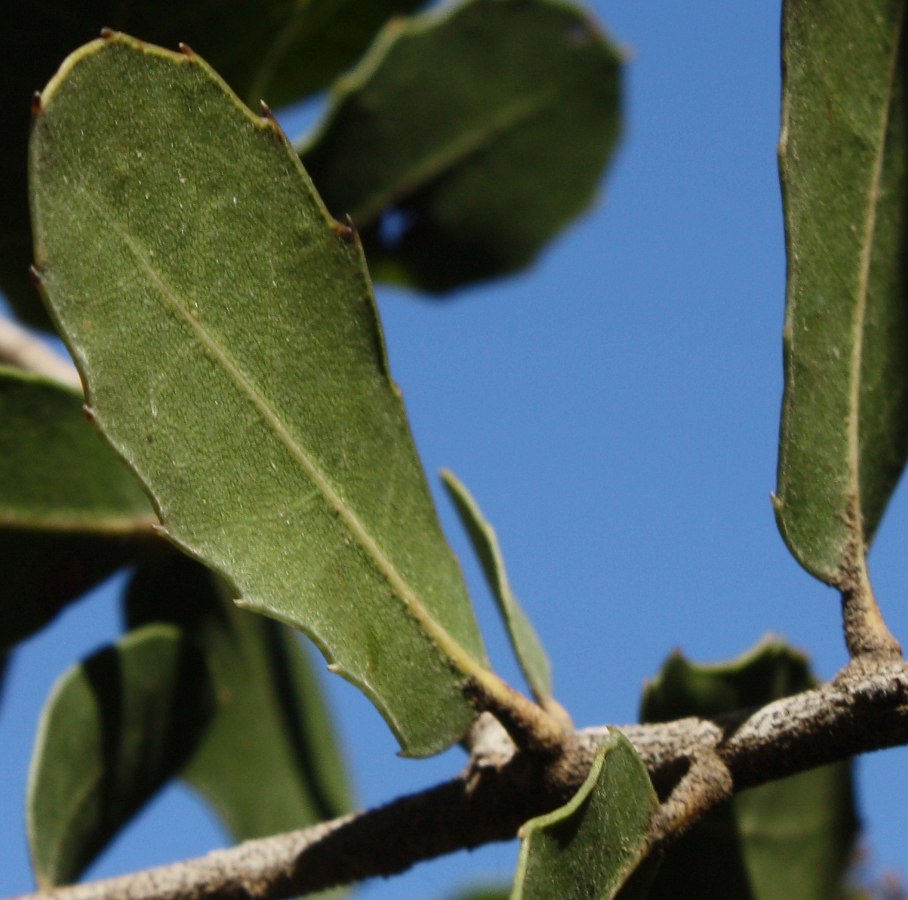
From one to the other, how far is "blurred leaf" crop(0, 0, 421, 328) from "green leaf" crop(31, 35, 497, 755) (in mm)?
536

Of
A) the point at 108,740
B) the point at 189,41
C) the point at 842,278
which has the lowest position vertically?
the point at 108,740

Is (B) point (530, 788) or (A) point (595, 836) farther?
(B) point (530, 788)

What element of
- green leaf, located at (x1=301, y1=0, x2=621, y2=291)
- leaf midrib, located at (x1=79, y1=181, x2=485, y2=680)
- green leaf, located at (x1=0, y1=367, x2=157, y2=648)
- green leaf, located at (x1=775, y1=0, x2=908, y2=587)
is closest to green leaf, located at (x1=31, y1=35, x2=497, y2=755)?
leaf midrib, located at (x1=79, y1=181, x2=485, y2=680)

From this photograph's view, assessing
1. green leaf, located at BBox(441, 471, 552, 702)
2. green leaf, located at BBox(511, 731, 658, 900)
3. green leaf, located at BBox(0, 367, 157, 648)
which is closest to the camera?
green leaf, located at BBox(511, 731, 658, 900)

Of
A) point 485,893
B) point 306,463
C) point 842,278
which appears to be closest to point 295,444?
point 306,463

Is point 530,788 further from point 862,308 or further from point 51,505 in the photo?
point 51,505

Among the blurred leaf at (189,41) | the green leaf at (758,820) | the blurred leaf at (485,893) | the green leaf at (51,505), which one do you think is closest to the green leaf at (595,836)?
the green leaf at (758,820)

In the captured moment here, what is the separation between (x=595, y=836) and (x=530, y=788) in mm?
186

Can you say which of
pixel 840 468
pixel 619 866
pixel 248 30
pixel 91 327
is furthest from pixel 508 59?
pixel 619 866

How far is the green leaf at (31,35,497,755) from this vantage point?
821mm

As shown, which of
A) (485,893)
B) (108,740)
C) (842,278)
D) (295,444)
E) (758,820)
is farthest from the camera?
(485,893)

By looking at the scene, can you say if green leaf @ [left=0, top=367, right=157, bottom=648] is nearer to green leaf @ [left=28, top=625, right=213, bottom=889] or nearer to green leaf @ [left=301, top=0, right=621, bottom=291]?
green leaf @ [left=28, top=625, right=213, bottom=889]

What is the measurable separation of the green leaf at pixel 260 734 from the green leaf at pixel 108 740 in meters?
0.17

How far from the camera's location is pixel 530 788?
3.17 ft
